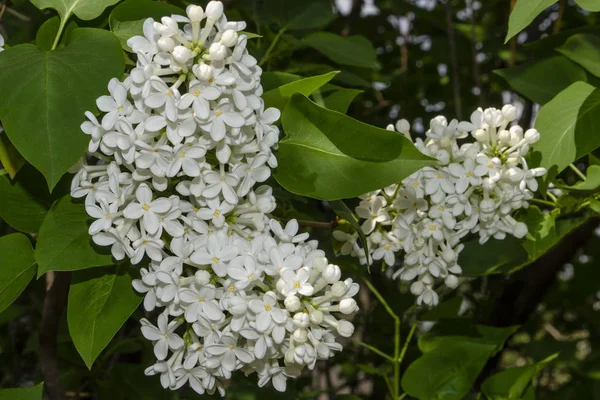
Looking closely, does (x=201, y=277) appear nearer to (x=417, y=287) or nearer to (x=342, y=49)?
(x=417, y=287)

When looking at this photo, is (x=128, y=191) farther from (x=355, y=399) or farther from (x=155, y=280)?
(x=355, y=399)

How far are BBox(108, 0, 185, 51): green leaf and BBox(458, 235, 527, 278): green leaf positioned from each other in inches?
29.4

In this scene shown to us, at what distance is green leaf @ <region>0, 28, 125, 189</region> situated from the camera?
0.96 m

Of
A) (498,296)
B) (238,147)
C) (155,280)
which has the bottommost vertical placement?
(498,296)

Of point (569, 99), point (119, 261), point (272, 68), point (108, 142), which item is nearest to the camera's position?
point (108, 142)

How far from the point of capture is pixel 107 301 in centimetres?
105

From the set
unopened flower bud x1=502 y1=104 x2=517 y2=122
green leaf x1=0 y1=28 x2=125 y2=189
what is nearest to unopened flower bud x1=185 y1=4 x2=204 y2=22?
green leaf x1=0 y1=28 x2=125 y2=189

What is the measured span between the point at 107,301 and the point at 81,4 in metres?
0.44

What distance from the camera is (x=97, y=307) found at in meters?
1.05

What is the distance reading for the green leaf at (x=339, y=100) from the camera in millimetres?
1278

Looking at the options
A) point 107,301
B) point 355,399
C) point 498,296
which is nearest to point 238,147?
Answer: point 107,301

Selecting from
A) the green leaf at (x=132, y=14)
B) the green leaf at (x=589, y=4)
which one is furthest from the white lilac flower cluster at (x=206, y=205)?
the green leaf at (x=589, y=4)

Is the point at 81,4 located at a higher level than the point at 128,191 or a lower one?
higher

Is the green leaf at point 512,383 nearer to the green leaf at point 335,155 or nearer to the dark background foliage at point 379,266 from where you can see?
the dark background foliage at point 379,266
